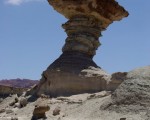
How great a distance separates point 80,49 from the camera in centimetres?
2078

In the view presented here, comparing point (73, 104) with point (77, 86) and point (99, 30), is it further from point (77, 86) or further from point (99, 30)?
point (99, 30)

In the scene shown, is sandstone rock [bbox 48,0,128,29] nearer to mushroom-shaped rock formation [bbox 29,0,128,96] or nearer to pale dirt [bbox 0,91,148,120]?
mushroom-shaped rock formation [bbox 29,0,128,96]

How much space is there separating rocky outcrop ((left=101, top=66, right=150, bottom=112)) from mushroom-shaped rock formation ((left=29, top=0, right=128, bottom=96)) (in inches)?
219

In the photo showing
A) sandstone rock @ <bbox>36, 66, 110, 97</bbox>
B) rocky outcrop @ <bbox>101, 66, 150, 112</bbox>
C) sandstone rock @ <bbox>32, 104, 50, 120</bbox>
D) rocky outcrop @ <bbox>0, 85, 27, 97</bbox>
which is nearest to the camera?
rocky outcrop @ <bbox>101, 66, 150, 112</bbox>

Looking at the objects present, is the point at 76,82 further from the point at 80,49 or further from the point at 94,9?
the point at 94,9

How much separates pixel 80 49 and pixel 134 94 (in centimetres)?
842

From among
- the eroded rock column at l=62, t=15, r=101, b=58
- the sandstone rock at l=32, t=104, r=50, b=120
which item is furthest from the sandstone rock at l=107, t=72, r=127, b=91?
the sandstone rock at l=32, t=104, r=50, b=120

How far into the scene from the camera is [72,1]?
20.9 metres

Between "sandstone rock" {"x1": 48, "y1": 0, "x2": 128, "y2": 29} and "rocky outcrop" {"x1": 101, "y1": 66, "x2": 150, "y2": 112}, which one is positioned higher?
"sandstone rock" {"x1": 48, "y1": 0, "x2": 128, "y2": 29}

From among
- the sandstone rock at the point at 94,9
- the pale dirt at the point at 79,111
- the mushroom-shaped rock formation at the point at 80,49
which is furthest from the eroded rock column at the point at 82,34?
the pale dirt at the point at 79,111

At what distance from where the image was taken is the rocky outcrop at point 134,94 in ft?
40.5

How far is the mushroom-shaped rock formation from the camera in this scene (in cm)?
1930

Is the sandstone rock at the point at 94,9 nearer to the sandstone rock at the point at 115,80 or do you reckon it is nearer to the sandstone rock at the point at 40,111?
the sandstone rock at the point at 115,80

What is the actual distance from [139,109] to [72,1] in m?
10.1
